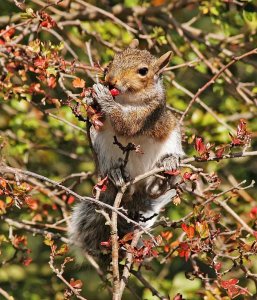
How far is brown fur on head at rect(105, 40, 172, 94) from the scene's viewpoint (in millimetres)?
3275

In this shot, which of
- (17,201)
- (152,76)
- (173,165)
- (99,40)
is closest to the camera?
(17,201)

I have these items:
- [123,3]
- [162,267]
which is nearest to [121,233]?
[162,267]

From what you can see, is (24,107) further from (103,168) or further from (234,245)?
(234,245)

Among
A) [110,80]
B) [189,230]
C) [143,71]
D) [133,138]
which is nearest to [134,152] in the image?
[133,138]

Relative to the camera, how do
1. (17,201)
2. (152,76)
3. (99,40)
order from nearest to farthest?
(17,201) → (152,76) → (99,40)

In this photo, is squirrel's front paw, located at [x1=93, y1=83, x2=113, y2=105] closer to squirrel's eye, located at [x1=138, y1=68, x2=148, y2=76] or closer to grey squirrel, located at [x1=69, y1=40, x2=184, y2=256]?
grey squirrel, located at [x1=69, y1=40, x2=184, y2=256]

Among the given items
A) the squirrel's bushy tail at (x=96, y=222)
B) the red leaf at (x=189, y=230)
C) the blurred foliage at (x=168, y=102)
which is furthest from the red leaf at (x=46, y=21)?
the red leaf at (x=189, y=230)

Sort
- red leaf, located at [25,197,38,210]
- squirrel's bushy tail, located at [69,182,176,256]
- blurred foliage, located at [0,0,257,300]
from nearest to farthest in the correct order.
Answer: red leaf, located at [25,197,38,210], squirrel's bushy tail, located at [69,182,176,256], blurred foliage, located at [0,0,257,300]

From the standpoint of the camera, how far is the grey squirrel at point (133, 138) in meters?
3.36

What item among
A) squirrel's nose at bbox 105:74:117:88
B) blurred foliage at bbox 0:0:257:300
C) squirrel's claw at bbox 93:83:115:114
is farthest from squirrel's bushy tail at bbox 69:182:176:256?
squirrel's nose at bbox 105:74:117:88

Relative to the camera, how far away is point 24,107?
4410 millimetres

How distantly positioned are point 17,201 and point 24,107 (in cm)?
169

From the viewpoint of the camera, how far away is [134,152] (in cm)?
362

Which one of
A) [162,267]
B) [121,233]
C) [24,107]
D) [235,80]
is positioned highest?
[235,80]
